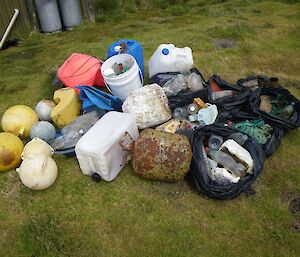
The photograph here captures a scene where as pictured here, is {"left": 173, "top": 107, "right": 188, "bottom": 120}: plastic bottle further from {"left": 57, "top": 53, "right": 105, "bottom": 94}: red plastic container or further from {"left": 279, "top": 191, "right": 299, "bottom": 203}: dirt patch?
{"left": 279, "top": 191, "right": 299, "bottom": 203}: dirt patch

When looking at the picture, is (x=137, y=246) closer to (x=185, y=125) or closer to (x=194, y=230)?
(x=194, y=230)

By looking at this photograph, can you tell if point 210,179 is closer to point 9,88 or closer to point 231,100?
point 231,100

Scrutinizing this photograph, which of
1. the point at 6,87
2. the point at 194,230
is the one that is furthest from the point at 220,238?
the point at 6,87

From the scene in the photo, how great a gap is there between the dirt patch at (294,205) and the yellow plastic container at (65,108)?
3.33 meters

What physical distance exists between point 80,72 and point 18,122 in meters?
1.33

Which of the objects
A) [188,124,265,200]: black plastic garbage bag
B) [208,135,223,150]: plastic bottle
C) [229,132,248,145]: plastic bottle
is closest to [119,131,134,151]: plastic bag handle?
[188,124,265,200]: black plastic garbage bag

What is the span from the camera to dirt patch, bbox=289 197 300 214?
428 centimetres

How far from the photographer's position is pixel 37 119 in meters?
5.42

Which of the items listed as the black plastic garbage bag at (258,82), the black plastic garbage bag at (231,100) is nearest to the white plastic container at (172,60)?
the black plastic garbage bag at (231,100)

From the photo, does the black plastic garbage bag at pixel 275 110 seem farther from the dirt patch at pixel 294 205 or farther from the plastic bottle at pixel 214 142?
the dirt patch at pixel 294 205

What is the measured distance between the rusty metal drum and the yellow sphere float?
1865mm

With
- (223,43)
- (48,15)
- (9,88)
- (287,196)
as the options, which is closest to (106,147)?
(287,196)

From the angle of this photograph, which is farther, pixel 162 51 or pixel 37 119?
pixel 162 51

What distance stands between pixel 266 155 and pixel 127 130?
1930 mm
